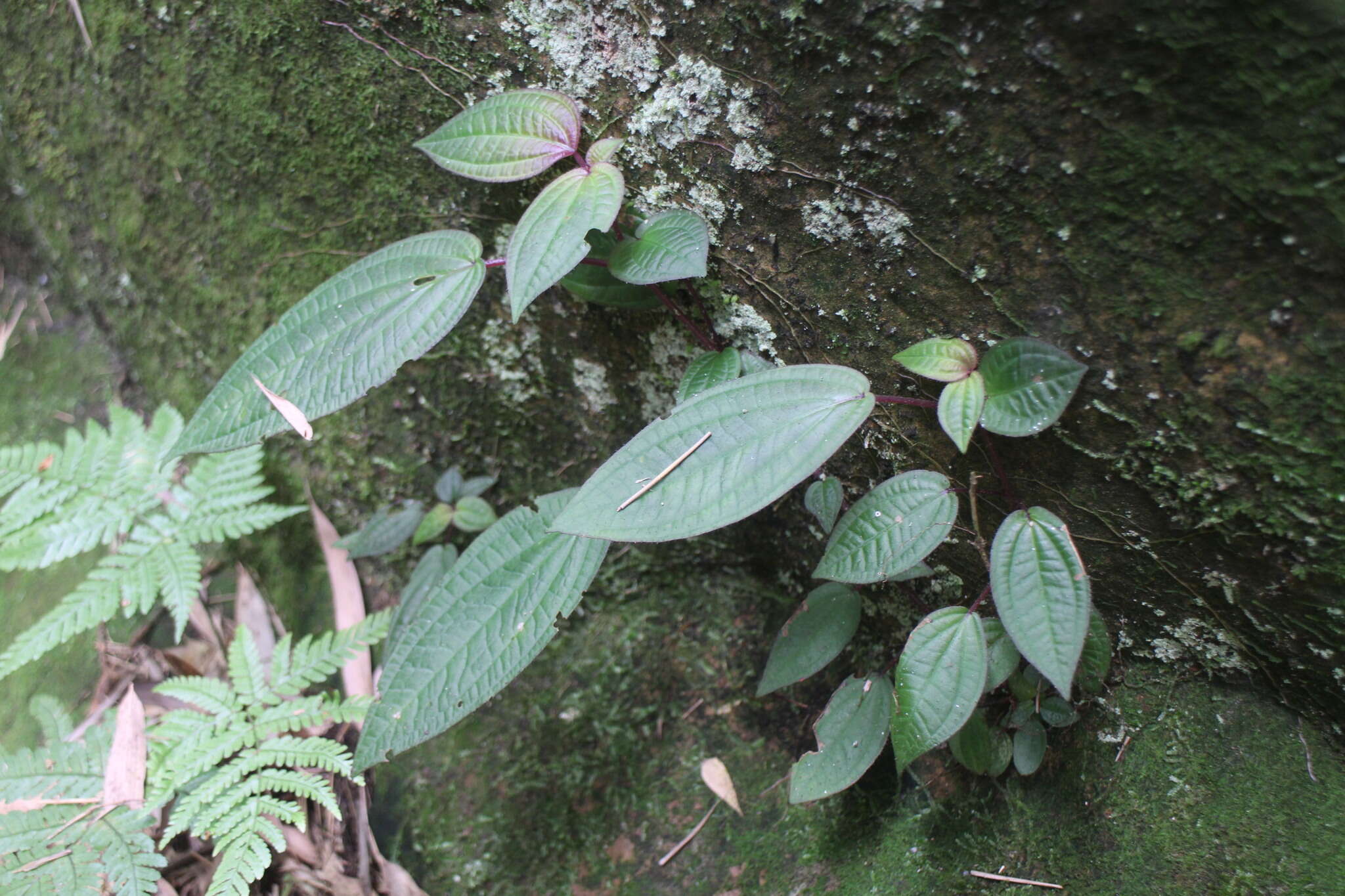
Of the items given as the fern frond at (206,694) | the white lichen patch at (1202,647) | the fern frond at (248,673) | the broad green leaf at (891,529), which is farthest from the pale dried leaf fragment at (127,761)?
the white lichen patch at (1202,647)

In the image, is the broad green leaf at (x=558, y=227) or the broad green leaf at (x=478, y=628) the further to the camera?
the broad green leaf at (x=478, y=628)

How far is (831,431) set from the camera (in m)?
1.09

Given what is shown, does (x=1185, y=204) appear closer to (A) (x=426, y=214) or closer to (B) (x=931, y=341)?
(B) (x=931, y=341)

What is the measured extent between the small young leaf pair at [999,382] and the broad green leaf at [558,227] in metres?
0.52

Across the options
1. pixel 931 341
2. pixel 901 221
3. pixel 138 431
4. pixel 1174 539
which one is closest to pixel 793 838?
pixel 1174 539

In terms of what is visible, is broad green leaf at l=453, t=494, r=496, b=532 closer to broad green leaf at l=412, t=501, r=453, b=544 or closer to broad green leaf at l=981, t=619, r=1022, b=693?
broad green leaf at l=412, t=501, r=453, b=544

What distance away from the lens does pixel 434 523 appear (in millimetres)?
1729

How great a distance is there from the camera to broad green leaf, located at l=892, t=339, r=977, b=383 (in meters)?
1.13

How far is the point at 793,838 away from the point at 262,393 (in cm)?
130

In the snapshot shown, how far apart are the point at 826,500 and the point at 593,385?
60cm

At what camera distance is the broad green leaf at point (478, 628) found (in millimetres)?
1274

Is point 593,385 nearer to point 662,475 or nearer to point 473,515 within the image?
point 473,515

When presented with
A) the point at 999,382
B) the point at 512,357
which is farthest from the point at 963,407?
the point at 512,357

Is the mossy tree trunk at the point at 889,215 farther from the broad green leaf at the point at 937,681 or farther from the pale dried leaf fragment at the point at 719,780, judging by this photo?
the pale dried leaf fragment at the point at 719,780
